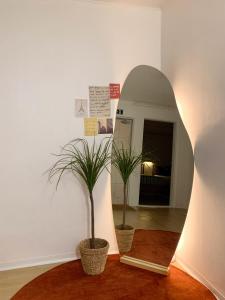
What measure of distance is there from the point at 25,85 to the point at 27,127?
37cm

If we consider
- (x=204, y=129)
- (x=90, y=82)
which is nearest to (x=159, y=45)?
(x=90, y=82)

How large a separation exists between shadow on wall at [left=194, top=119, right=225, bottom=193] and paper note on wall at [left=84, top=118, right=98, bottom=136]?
0.95m

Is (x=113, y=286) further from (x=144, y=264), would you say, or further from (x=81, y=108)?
(x=81, y=108)

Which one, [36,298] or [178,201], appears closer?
[36,298]

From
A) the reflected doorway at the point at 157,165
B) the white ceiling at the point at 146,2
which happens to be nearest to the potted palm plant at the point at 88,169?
the reflected doorway at the point at 157,165

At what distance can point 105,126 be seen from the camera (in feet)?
8.48

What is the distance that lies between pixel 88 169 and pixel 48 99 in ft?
2.45

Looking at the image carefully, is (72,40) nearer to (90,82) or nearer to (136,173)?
(90,82)

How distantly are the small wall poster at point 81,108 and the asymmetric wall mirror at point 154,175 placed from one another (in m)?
0.36

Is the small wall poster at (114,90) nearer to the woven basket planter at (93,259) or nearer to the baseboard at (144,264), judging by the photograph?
the woven basket planter at (93,259)

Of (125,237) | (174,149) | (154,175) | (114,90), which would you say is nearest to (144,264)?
(125,237)

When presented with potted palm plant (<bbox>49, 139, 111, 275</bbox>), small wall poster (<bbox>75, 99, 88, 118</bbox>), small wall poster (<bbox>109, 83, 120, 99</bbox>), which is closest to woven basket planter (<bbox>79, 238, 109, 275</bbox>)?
potted palm plant (<bbox>49, 139, 111, 275</bbox>)

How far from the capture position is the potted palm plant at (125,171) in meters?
2.41

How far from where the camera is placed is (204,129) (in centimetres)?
217
